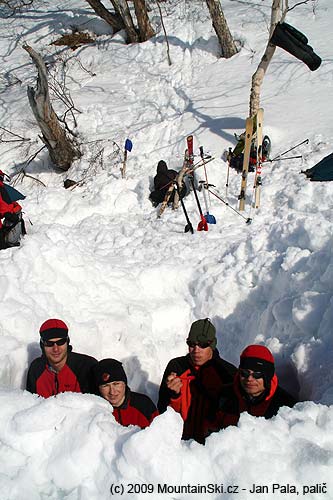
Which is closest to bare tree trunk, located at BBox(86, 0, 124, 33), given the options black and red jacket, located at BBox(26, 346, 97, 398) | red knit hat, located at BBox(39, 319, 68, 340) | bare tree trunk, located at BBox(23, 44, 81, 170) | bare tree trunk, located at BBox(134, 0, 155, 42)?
bare tree trunk, located at BBox(134, 0, 155, 42)

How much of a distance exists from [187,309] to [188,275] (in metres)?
0.56

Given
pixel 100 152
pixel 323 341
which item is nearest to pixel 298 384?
pixel 323 341

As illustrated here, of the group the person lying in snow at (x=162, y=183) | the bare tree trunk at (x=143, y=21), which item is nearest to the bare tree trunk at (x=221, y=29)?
the bare tree trunk at (x=143, y=21)

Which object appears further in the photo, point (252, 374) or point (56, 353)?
point (56, 353)

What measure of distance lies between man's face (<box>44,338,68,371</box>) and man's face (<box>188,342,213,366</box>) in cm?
115

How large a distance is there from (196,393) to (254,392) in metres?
0.58

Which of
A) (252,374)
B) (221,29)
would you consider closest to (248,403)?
(252,374)

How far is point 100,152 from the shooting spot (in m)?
10.3

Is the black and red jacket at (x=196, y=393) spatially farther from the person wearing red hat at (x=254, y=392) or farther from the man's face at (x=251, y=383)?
the man's face at (x=251, y=383)

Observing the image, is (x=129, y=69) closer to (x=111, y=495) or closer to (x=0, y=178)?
(x=0, y=178)

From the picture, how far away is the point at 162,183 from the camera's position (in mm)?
8547

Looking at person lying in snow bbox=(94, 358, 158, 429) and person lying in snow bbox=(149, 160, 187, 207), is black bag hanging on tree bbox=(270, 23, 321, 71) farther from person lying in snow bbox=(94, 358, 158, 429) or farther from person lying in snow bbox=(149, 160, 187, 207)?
person lying in snow bbox=(94, 358, 158, 429)

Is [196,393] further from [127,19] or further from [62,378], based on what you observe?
[127,19]

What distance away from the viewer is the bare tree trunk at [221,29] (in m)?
11.2
